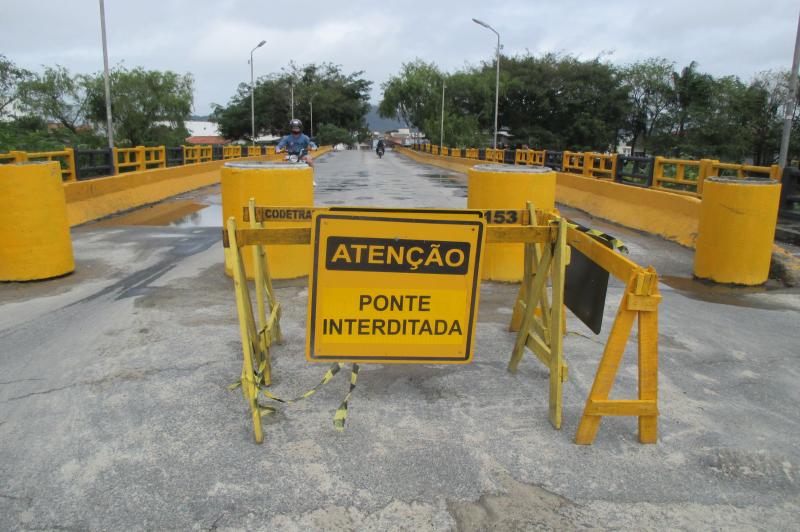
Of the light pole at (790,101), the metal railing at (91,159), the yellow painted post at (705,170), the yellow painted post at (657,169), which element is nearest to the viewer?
the yellow painted post at (705,170)

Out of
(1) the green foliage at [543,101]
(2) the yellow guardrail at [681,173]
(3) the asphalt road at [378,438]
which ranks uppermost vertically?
(1) the green foliage at [543,101]

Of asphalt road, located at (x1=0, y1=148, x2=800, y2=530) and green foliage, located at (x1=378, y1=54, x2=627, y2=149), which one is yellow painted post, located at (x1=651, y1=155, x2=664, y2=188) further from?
green foliage, located at (x1=378, y1=54, x2=627, y2=149)

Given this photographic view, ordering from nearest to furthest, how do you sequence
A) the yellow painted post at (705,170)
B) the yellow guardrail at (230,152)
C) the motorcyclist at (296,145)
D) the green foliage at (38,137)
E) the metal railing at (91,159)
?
the yellow painted post at (705,170)
the metal railing at (91,159)
the motorcyclist at (296,145)
the yellow guardrail at (230,152)
the green foliage at (38,137)

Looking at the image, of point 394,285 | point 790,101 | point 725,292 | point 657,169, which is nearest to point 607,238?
point 394,285

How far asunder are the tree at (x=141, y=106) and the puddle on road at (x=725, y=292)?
65.3 meters

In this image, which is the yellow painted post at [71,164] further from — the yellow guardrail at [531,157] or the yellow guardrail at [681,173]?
the yellow guardrail at [531,157]

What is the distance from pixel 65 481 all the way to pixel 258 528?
3.56 ft

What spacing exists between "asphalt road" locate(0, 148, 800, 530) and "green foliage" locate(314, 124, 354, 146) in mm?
97462

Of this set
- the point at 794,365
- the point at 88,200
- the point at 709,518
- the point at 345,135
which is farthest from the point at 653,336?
the point at 345,135

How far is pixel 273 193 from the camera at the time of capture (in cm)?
682

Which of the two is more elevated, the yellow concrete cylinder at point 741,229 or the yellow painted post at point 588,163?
the yellow painted post at point 588,163

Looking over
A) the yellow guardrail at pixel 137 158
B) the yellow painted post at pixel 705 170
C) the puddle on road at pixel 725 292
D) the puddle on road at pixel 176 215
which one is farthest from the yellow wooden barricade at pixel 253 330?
the yellow guardrail at pixel 137 158

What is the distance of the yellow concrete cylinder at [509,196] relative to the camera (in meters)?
7.02

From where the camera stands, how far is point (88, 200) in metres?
12.0
